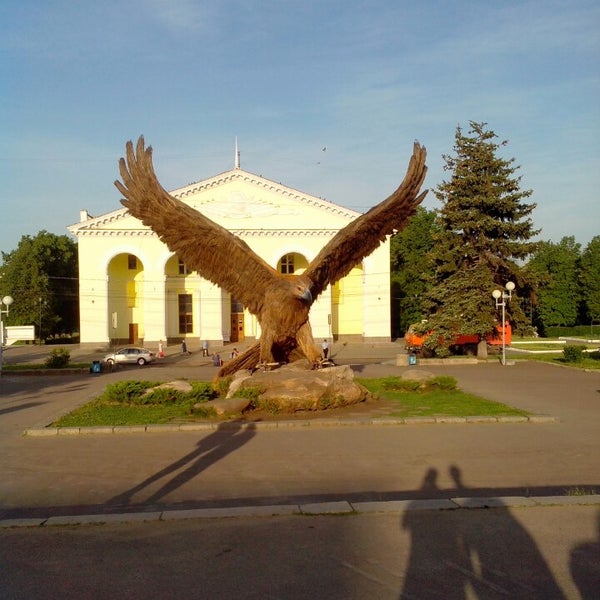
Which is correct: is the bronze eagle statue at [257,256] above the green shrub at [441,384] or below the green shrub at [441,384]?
above

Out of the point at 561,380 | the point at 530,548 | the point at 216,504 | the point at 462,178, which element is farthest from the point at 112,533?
the point at 462,178

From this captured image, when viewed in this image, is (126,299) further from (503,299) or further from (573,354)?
(573,354)

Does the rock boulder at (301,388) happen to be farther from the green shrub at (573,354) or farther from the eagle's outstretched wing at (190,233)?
the green shrub at (573,354)

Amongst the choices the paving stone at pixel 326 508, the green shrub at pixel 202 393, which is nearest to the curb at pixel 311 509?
the paving stone at pixel 326 508

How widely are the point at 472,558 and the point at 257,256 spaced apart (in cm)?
1068

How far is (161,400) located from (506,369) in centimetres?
1656

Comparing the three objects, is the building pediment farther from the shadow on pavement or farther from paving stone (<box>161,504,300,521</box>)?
paving stone (<box>161,504,300,521</box>)

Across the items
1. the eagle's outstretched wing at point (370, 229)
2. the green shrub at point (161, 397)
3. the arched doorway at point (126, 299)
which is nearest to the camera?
the eagle's outstretched wing at point (370, 229)

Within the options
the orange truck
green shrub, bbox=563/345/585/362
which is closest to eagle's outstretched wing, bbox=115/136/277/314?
green shrub, bbox=563/345/585/362

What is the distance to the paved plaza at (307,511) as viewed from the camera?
4859 millimetres

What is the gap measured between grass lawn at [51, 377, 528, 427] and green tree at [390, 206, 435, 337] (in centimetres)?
4021

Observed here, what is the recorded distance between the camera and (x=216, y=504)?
7199mm

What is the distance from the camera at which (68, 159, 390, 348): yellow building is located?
47.2 m

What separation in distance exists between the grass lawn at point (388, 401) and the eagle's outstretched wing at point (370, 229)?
142 inches
